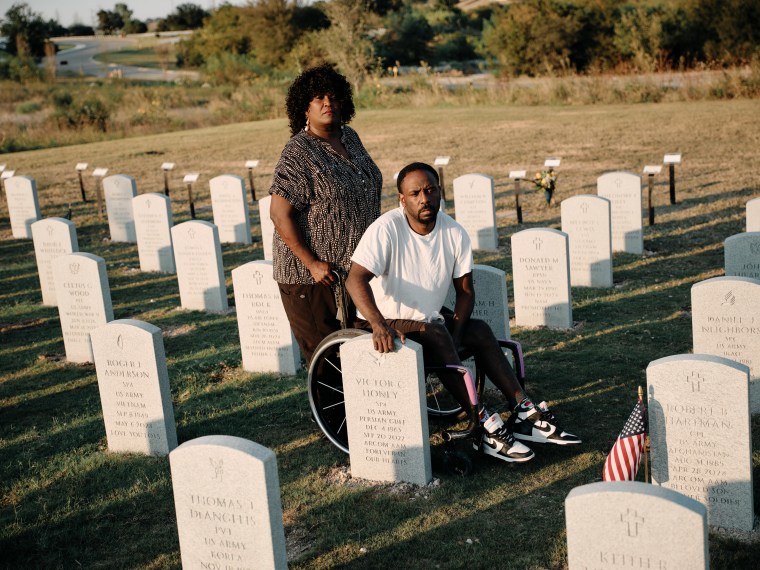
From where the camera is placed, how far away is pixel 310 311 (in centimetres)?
606

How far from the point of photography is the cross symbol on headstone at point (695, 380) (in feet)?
15.3

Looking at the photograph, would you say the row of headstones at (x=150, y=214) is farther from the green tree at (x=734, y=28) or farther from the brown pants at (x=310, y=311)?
the green tree at (x=734, y=28)

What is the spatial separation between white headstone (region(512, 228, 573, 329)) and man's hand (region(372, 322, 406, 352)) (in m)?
3.38

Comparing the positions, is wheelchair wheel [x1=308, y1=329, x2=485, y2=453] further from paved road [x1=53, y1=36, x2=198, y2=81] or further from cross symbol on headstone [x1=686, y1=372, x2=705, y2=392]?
paved road [x1=53, y1=36, x2=198, y2=81]

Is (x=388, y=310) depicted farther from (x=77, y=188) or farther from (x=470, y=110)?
(x=470, y=110)

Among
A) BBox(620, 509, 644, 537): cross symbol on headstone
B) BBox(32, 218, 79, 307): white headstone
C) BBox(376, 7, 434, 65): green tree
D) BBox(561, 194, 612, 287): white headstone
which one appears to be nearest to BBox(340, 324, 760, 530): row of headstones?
BBox(620, 509, 644, 537): cross symbol on headstone

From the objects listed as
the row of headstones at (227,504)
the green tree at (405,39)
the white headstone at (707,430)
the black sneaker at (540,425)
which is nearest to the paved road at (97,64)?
the green tree at (405,39)

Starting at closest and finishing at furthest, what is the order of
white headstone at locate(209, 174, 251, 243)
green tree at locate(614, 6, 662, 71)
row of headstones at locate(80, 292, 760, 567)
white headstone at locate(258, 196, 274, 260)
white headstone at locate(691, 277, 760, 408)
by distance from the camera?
Result: row of headstones at locate(80, 292, 760, 567) → white headstone at locate(691, 277, 760, 408) → white headstone at locate(258, 196, 274, 260) → white headstone at locate(209, 174, 251, 243) → green tree at locate(614, 6, 662, 71)

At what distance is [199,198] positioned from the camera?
18.0 meters

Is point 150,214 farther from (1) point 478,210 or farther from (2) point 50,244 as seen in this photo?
(1) point 478,210

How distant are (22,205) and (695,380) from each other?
44.4ft

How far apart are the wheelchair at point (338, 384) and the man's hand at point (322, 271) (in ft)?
0.16

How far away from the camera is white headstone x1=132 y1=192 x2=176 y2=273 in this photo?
1204 centimetres

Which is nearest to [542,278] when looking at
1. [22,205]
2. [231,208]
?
[231,208]
